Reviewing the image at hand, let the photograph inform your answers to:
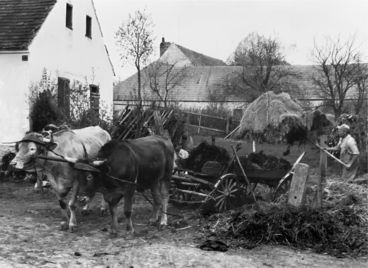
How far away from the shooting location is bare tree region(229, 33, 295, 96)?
3800 centimetres

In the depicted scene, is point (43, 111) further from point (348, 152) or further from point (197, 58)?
point (197, 58)

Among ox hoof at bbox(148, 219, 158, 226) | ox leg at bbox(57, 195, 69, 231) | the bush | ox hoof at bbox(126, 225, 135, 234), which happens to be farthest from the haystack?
the bush

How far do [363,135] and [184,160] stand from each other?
A: 8.85 meters

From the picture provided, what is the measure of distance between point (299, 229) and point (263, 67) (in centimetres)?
3314

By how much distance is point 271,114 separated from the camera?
29.9ft

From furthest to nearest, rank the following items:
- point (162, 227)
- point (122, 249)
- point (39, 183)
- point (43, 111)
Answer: point (43, 111)
point (39, 183)
point (162, 227)
point (122, 249)

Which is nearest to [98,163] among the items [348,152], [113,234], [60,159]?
[60,159]

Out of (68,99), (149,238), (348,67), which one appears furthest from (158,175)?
(348,67)

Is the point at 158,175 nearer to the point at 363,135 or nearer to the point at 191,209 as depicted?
the point at 191,209

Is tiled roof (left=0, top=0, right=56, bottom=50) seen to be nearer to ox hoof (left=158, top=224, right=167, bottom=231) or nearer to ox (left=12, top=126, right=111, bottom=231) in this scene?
ox (left=12, top=126, right=111, bottom=231)

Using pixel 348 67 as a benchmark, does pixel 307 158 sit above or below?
below

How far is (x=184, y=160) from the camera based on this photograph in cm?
1031

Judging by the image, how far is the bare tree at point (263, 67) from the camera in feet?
125

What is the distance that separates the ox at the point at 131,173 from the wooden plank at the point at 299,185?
223 cm
